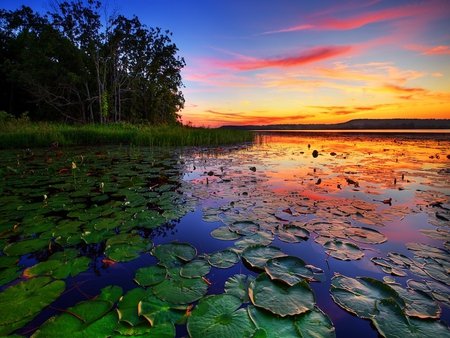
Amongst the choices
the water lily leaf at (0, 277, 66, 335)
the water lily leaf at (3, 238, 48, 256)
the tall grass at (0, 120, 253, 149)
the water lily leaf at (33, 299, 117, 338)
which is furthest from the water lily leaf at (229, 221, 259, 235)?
the tall grass at (0, 120, 253, 149)

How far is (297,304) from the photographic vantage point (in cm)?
125

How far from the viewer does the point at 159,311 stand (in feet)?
4.03

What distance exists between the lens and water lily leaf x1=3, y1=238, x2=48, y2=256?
72.2 inches

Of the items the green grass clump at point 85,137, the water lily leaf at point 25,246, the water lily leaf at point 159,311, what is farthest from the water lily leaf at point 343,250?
the green grass clump at point 85,137

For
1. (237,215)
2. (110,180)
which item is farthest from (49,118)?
(237,215)

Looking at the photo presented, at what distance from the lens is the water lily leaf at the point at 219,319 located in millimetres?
1091

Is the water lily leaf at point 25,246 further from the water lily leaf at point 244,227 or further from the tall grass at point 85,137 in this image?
the tall grass at point 85,137

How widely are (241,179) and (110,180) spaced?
8.76 feet

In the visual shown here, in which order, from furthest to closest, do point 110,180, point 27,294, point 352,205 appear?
1. point 110,180
2. point 352,205
3. point 27,294

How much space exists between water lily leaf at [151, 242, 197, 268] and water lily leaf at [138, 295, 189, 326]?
Answer: 388mm

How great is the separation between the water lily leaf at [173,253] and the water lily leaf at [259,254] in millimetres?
455

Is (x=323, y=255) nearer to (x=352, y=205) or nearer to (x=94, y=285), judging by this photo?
(x=352, y=205)

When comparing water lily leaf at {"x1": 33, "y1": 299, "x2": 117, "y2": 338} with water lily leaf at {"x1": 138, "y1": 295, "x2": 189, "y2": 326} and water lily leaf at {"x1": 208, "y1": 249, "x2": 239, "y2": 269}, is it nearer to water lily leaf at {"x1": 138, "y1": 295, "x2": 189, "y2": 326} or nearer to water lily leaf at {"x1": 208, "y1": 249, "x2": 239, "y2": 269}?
water lily leaf at {"x1": 138, "y1": 295, "x2": 189, "y2": 326}

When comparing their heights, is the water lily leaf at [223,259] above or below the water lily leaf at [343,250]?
below
